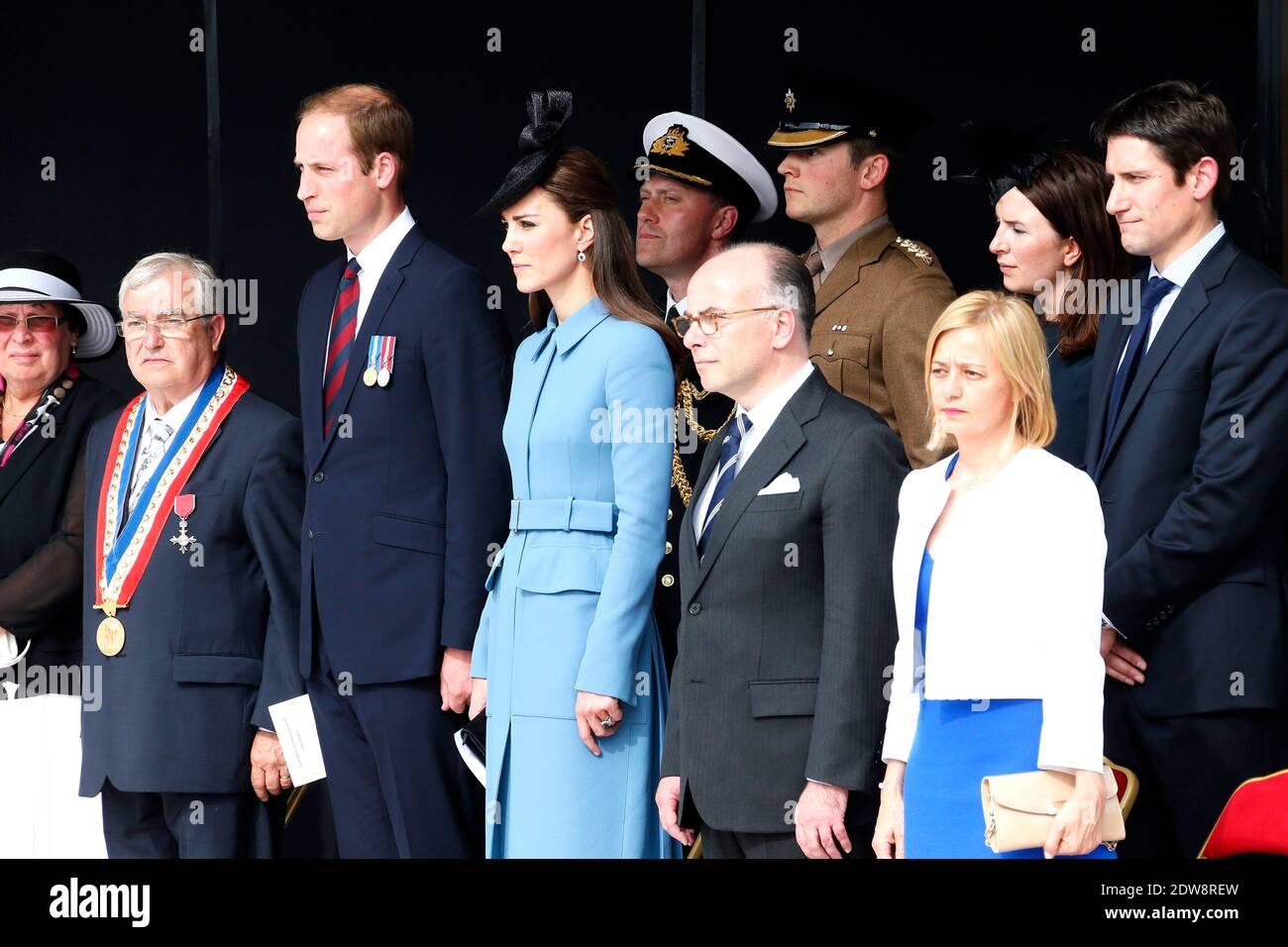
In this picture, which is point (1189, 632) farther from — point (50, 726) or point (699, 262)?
point (50, 726)

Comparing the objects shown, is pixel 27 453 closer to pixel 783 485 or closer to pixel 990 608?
pixel 783 485

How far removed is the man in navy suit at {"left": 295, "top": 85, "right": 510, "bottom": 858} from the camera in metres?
4.07

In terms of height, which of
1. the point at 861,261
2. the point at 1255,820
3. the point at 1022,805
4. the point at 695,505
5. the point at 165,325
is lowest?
the point at 1255,820

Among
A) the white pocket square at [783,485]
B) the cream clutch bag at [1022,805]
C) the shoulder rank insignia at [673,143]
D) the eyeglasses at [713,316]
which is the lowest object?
the cream clutch bag at [1022,805]

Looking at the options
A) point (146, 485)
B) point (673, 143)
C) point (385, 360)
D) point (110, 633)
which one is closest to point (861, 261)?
point (673, 143)

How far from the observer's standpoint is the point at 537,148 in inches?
158

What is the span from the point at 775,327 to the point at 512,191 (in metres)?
0.75

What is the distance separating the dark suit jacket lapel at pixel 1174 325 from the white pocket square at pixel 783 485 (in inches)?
30.0

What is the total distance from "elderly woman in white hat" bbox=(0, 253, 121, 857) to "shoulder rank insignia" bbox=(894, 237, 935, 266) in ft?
7.00

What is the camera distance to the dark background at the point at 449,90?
16.5 feet

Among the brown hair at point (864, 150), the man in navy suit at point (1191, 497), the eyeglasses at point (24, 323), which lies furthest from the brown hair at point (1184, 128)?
the eyeglasses at point (24, 323)

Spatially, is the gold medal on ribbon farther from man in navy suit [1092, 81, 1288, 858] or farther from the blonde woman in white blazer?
man in navy suit [1092, 81, 1288, 858]

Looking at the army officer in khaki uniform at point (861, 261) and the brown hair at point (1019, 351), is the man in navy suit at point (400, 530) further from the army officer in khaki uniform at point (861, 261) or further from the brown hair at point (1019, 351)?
the brown hair at point (1019, 351)

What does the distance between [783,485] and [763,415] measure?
0.61 ft
